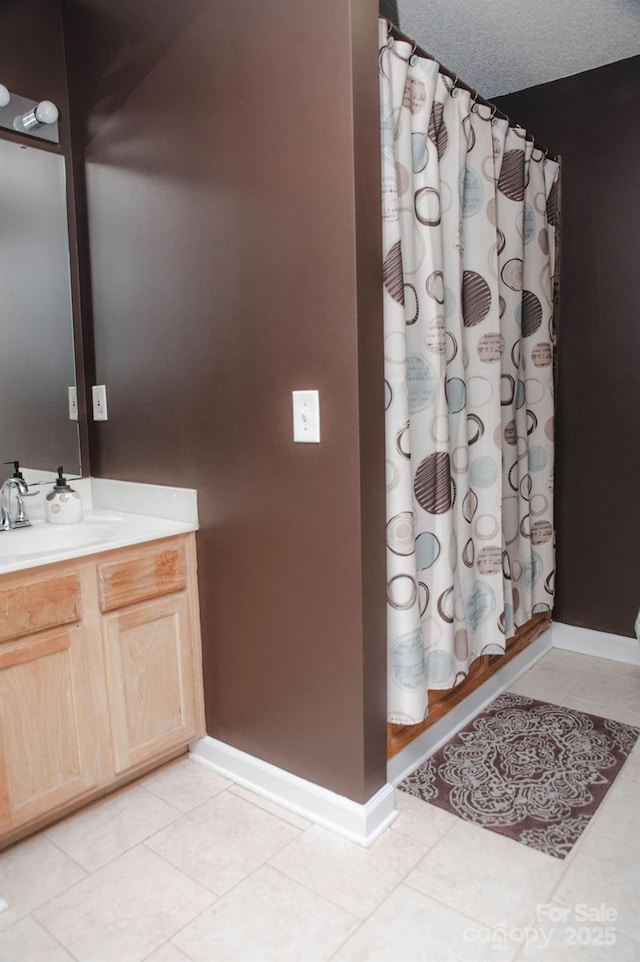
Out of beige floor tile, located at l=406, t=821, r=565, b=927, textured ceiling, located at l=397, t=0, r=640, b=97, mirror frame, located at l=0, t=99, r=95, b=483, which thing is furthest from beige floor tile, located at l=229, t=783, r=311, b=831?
textured ceiling, located at l=397, t=0, r=640, b=97

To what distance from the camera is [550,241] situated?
8.15ft

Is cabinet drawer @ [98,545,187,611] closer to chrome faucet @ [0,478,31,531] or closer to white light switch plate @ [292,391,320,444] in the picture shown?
chrome faucet @ [0,478,31,531]

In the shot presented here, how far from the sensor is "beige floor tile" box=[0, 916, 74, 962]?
4.37 ft

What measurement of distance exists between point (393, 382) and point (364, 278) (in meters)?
0.27

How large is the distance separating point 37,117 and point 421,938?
2352 millimetres

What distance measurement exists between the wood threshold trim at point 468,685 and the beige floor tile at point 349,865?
26 cm

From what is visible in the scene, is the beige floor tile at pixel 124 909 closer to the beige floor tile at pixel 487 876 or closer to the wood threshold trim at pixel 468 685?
the beige floor tile at pixel 487 876

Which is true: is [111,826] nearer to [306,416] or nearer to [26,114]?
[306,416]

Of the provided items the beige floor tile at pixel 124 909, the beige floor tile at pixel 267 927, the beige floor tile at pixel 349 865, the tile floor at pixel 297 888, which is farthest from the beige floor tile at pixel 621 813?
the beige floor tile at pixel 124 909

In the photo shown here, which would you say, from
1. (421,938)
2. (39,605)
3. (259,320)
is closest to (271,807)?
(421,938)

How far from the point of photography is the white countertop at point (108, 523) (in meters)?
1.80

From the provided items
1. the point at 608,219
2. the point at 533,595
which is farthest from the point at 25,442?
the point at 608,219

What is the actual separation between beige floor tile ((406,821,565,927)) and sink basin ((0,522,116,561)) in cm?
119

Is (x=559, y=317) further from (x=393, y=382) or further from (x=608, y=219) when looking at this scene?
(x=393, y=382)
